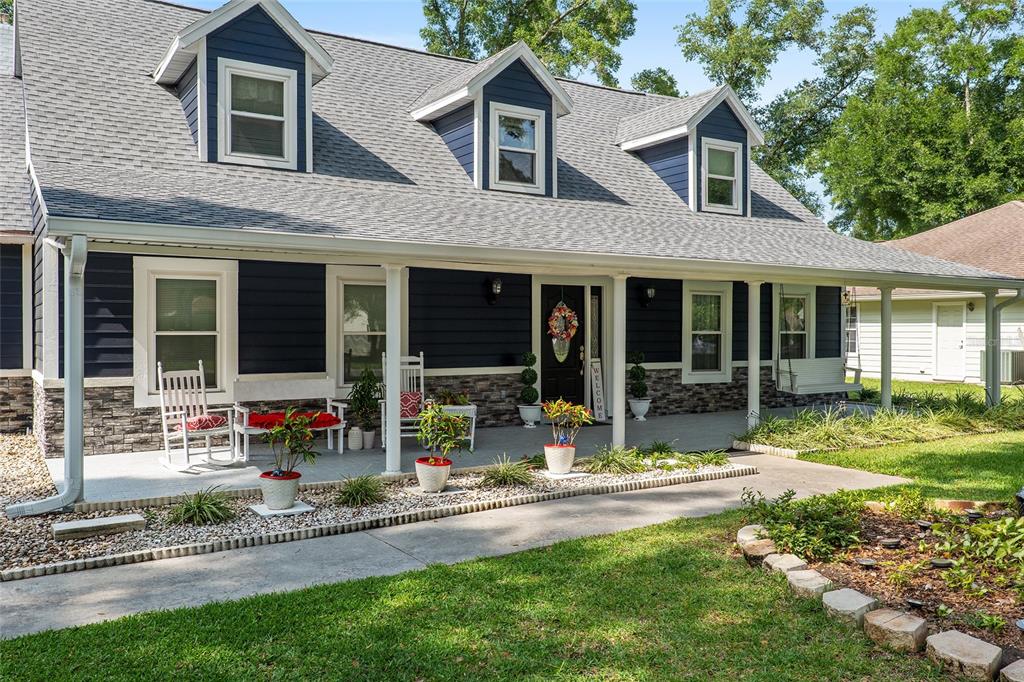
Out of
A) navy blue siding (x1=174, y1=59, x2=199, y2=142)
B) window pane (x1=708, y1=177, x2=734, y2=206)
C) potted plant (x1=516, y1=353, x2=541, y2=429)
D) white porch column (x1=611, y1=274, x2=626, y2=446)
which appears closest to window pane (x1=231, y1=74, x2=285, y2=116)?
navy blue siding (x1=174, y1=59, x2=199, y2=142)

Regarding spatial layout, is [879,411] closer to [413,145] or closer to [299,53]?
[413,145]

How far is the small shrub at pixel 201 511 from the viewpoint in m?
5.94

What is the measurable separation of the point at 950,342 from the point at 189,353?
18825 millimetres

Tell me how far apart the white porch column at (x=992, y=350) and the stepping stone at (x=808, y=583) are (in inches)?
381

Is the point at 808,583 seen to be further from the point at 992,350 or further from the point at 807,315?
the point at 807,315

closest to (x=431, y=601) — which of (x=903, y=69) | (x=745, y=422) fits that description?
(x=745, y=422)

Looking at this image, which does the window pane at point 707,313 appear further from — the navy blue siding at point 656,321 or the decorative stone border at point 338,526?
the decorative stone border at point 338,526

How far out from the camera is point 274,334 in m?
9.37

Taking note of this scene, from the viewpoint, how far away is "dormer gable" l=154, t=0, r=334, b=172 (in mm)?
9070

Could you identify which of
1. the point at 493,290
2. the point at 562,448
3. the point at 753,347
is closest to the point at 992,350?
the point at 753,347

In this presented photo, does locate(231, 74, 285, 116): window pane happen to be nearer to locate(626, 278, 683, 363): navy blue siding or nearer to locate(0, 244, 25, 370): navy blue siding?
locate(0, 244, 25, 370): navy blue siding

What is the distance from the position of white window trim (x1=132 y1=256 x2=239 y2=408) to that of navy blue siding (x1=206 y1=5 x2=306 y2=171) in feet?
4.28

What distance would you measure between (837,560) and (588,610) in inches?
64.9

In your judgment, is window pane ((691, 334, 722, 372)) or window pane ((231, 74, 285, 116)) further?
window pane ((691, 334, 722, 372))
